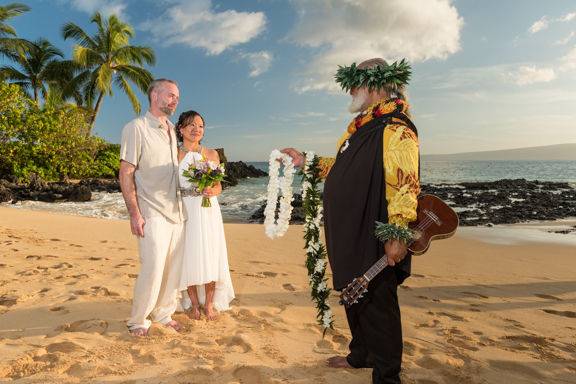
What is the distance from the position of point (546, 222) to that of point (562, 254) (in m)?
8.21

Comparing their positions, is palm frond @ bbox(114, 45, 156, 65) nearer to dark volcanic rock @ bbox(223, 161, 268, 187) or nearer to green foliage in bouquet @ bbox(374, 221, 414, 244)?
dark volcanic rock @ bbox(223, 161, 268, 187)

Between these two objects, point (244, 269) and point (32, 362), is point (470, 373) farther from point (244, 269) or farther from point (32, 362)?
point (244, 269)

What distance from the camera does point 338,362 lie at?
11.9ft

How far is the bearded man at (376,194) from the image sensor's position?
2.78 meters

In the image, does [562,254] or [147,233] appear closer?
[147,233]

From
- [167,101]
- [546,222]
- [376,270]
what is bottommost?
[546,222]

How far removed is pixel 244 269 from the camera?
742 centimetres

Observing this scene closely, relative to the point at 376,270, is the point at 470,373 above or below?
below

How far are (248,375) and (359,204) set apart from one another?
1.68 meters

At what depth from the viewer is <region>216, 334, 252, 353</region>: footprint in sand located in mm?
3885

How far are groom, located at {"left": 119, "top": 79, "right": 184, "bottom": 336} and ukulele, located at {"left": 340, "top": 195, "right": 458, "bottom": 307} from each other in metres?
2.08

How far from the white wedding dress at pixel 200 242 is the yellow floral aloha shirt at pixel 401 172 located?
7.84ft

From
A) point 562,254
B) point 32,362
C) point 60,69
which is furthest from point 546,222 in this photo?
point 60,69

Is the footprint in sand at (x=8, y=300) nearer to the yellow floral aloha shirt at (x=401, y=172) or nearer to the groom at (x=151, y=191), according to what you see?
the groom at (x=151, y=191)
